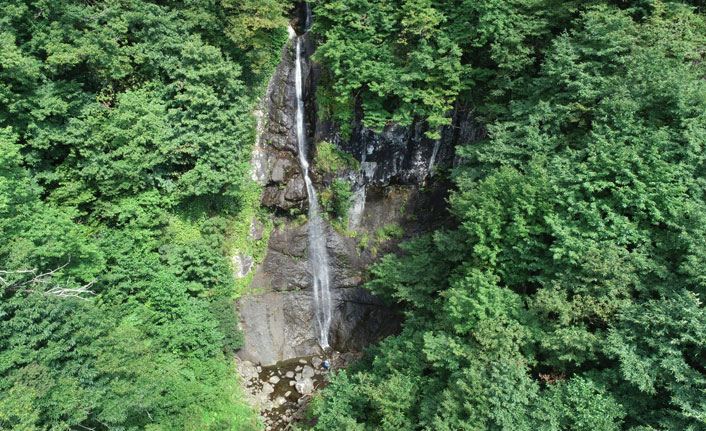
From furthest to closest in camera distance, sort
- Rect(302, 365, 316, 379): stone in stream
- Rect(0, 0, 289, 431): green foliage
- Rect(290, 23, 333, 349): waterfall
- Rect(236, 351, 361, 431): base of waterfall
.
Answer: Rect(290, 23, 333, 349): waterfall, Rect(302, 365, 316, 379): stone in stream, Rect(236, 351, 361, 431): base of waterfall, Rect(0, 0, 289, 431): green foliage

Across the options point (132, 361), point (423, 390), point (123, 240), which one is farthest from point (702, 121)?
point (123, 240)

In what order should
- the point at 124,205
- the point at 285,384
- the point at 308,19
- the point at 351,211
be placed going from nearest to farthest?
the point at 124,205 < the point at 285,384 < the point at 308,19 < the point at 351,211

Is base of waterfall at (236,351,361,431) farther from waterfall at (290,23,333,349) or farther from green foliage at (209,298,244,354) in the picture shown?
waterfall at (290,23,333,349)

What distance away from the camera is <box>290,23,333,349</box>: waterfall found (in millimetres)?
19906

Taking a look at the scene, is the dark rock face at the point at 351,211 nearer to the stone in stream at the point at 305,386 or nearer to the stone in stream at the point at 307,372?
the stone in stream at the point at 307,372

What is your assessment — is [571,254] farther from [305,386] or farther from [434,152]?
[305,386]

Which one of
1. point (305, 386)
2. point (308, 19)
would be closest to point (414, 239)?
point (305, 386)

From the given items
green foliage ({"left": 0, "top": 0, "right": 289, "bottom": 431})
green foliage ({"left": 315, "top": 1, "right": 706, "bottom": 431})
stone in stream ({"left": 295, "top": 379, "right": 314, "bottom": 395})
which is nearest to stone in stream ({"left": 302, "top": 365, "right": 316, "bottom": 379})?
stone in stream ({"left": 295, "top": 379, "right": 314, "bottom": 395})

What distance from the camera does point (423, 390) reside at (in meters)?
12.3

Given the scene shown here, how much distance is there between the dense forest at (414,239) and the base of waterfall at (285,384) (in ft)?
3.37

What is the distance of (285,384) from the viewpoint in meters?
17.5

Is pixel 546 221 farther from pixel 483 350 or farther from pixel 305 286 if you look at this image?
pixel 305 286

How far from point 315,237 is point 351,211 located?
92.0 inches

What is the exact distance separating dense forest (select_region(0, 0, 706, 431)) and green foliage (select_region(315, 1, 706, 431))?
0.07 metres
